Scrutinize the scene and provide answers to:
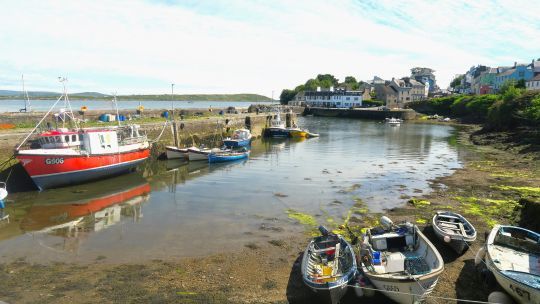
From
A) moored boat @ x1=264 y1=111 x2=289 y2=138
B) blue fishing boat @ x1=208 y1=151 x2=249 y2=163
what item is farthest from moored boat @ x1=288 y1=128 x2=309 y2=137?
blue fishing boat @ x1=208 y1=151 x2=249 y2=163

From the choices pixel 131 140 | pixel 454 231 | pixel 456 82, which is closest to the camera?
pixel 454 231

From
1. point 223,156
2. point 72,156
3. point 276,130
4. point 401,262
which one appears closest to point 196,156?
point 223,156

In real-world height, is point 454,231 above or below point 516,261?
below

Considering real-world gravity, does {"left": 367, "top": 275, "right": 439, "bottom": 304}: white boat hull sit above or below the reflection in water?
above

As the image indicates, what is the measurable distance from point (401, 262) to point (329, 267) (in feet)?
7.37

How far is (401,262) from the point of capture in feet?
35.7

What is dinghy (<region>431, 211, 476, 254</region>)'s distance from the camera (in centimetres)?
1253

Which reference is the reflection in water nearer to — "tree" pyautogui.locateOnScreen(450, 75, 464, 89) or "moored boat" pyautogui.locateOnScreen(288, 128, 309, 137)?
"moored boat" pyautogui.locateOnScreen(288, 128, 309, 137)

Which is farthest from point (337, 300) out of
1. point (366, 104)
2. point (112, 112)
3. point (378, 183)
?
point (366, 104)

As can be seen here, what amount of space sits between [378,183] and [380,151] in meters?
16.7

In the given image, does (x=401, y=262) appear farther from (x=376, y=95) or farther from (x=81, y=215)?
(x=376, y=95)

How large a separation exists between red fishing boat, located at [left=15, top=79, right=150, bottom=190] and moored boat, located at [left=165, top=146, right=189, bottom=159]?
21.5ft

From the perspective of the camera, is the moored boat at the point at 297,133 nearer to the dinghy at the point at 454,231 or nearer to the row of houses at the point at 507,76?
the dinghy at the point at 454,231

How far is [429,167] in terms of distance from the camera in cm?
3002
